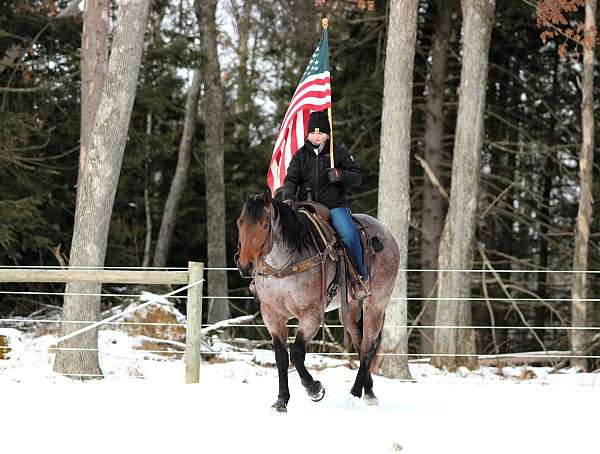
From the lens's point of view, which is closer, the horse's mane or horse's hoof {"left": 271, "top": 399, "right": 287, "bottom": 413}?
the horse's mane

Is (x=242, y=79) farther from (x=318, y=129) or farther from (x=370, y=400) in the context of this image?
(x=370, y=400)

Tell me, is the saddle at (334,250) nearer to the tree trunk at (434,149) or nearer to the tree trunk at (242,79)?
the tree trunk at (434,149)

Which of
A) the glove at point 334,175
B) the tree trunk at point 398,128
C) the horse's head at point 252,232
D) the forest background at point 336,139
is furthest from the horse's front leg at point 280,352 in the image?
the forest background at point 336,139

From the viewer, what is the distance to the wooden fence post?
10008mm

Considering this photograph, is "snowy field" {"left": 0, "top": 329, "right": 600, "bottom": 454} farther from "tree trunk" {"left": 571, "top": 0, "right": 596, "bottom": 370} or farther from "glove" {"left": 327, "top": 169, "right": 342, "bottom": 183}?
"tree trunk" {"left": 571, "top": 0, "right": 596, "bottom": 370}

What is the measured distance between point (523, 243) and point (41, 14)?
11885 mm

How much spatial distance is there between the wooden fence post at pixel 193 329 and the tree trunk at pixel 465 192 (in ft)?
17.6

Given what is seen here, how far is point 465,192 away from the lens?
14406 mm

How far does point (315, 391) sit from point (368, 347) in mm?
1000

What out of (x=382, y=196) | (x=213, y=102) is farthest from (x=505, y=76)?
(x=382, y=196)

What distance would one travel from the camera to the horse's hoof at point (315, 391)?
25.2 ft

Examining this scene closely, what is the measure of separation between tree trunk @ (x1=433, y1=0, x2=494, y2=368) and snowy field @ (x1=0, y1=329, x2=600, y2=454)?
3.20 metres

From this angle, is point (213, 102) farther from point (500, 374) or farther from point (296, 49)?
point (500, 374)

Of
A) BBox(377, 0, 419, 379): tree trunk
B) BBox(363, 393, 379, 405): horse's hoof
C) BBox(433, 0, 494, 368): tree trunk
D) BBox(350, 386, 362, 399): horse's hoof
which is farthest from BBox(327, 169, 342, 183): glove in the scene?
BBox(433, 0, 494, 368): tree trunk
